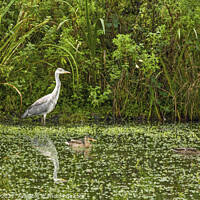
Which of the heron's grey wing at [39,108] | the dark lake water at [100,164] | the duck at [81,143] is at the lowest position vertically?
the dark lake water at [100,164]

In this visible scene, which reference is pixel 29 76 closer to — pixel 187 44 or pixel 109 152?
pixel 187 44

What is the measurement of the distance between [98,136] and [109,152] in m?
1.24

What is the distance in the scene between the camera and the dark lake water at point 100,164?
4539 millimetres

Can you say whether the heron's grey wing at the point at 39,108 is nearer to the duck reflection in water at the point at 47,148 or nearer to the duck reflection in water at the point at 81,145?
the duck reflection in water at the point at 47,148

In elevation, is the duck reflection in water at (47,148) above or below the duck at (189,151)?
below

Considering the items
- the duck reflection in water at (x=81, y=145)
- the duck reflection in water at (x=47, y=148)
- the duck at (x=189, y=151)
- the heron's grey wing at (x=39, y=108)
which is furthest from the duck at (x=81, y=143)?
the heron's grey wing at (x=39, y=108)

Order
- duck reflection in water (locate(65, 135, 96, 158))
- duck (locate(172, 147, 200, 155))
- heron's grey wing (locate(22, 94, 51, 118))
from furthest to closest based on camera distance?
heron's grey wing (locate(22, 94, 51, 118)) < duck reflection in water (locate(65, 135, 96, 158)) < duck (locate(172, 147, 200, 155))

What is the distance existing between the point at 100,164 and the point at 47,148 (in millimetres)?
1255

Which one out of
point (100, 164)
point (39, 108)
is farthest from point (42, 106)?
point (100, 164)

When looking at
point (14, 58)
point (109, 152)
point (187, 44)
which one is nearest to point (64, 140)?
point (109, 152)

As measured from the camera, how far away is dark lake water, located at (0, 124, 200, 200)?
179 inches

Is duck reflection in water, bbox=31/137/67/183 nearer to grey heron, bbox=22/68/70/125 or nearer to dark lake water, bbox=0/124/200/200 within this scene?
dark lake water, bbox=0/124/200/200

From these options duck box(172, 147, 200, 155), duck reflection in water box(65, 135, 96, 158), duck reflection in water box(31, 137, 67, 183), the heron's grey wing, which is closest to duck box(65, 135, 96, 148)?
duck reflection in water box(65, 135, 96, 158)

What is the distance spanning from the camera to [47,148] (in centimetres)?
670
